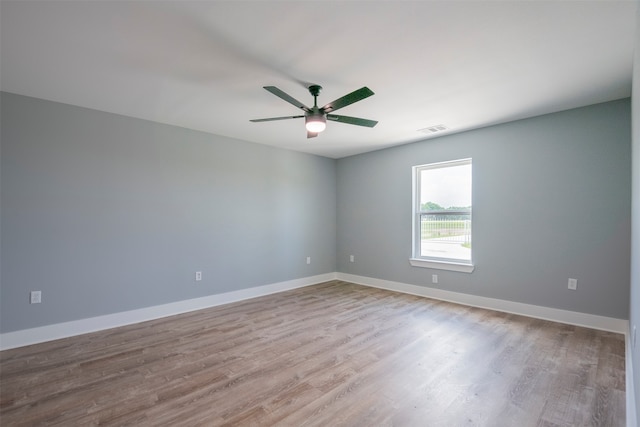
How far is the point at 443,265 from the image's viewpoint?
4398mm

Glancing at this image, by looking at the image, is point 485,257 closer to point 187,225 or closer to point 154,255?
point 187,225

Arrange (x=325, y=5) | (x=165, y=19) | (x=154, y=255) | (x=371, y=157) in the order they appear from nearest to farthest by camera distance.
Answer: (x=325, y=5)
(x=165, y=19)
(x=154, y=255)
(x=371, y=157)

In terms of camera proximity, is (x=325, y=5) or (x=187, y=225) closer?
(x=325, y=5)

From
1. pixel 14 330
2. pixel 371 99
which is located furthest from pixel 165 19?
pixel 14 330

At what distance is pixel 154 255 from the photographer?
12.2 feet

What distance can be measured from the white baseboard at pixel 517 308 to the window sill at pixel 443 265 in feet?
1.16

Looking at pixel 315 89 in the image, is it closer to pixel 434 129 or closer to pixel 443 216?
pixel 434 129

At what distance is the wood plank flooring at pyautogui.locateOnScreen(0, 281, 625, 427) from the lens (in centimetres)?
183

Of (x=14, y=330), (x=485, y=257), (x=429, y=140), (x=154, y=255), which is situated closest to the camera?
(x=14, y=330)

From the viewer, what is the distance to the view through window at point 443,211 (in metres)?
4.32

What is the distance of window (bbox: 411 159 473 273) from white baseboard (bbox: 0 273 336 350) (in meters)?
2.58

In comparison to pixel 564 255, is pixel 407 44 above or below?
above

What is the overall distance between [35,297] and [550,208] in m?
5.85

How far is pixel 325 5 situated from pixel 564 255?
12.3 ft
